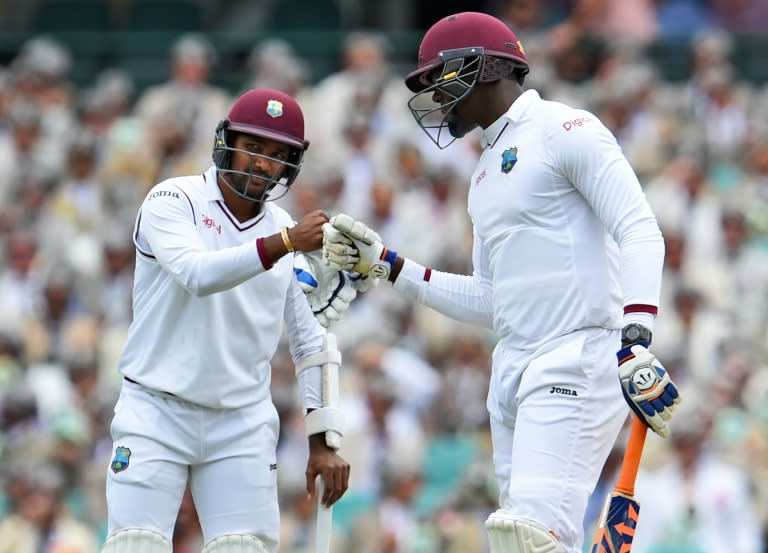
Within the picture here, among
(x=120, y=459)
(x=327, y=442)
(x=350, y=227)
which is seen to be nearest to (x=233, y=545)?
(x=120, y=459)

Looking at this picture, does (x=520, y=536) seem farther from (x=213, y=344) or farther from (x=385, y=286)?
(x=385, y=286)

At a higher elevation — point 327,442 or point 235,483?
point 327,442

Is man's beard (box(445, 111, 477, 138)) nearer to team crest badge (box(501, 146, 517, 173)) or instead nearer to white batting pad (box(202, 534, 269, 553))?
team crest badge (box(501, 146, 517, 173))

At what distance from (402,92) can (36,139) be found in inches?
105

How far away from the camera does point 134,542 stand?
5859 millimetres

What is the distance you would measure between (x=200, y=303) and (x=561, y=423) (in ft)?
4.69

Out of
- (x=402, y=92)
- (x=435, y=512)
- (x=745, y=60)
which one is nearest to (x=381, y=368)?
(x=435, y=512)

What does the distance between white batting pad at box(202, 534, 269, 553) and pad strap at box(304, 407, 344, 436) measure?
22.8 inches

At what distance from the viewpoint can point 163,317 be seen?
20.0ft

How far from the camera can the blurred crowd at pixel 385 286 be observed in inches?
359

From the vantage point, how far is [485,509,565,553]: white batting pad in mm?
5492

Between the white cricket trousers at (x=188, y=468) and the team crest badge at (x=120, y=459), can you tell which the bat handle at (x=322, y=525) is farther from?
the team crest badge at (x=120, y=459)

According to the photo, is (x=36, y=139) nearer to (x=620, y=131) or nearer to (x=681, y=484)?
(x=620, y=131)

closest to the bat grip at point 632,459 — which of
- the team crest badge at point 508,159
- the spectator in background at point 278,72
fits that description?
the team crest badge at point 508,159
